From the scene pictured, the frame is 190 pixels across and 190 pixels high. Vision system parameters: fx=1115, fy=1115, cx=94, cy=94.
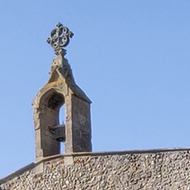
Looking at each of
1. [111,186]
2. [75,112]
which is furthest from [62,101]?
[111,186]

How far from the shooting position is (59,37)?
20.8 meters

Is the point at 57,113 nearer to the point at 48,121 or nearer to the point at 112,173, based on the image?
the point at 48,121

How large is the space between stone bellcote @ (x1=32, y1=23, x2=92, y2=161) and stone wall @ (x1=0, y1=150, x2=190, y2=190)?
37 cm

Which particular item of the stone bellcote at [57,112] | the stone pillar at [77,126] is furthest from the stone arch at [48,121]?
the stone pillar at [77,126]

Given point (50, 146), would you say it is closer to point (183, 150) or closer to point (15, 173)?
point (15, 173)

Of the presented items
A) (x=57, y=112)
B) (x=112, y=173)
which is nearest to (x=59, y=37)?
(x=57, y=112)

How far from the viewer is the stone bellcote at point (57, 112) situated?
20219mm

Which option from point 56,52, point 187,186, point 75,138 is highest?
point 56,52

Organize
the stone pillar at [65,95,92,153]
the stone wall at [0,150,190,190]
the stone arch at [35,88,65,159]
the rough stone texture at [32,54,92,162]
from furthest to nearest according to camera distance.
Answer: the stone arch at [35,88,65,159]
the rough stone texture at [32,54,92,162]
the stone pillar at [65,95,92,153]
the stone wall at [0,150,190,190]

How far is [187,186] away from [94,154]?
1.95 m

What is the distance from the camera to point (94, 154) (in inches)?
773

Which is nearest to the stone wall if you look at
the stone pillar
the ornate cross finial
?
the stone pillar

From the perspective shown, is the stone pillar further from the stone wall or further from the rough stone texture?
the stone wall

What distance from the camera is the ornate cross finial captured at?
20.7 meters
